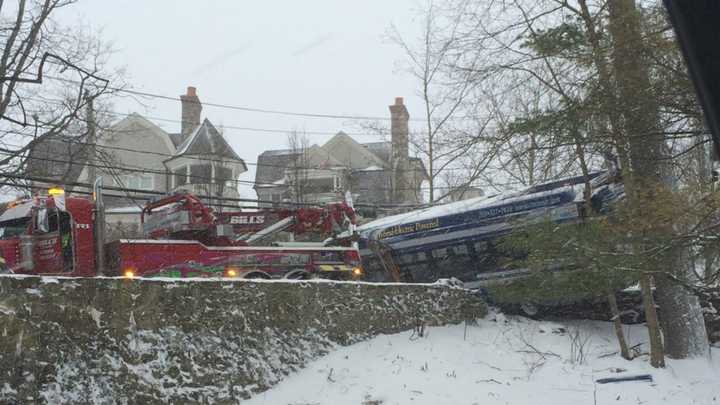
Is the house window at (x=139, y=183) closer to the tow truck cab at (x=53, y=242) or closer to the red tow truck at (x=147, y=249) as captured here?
the red tow truck at (x=147, y=249)

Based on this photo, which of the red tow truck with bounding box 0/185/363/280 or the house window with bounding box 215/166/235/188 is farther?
the house window with bounding box 215/166/235/188

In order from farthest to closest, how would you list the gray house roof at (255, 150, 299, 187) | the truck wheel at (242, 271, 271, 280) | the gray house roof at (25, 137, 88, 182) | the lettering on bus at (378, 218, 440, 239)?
1. the gray house roof at (255, 150, 299, 187)
2. the gray house roof at (25, 137, 88, 182)
3. the lettering on bus at (378, 218, 440, 239)
4. the truck wheel at (242, 271, 271, 280)

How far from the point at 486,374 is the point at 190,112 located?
30.9m

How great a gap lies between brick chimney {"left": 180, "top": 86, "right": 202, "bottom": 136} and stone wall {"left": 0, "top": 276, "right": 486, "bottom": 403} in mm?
28413

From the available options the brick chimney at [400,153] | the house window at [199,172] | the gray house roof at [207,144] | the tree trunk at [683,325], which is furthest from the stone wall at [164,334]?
the gray house roof at [207,144]

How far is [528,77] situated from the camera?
11680 mm

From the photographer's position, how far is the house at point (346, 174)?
103ft

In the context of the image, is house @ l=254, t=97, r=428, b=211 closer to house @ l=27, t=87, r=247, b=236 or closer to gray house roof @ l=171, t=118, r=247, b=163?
Answer: gray house roof @ l=171, t=118, r=247, b=163

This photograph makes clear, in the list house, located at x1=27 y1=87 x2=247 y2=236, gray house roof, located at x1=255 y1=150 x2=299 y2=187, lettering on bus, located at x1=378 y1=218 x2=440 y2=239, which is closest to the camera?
lettering on bus, located at x1=378 y1=218 x2=440 y2=239

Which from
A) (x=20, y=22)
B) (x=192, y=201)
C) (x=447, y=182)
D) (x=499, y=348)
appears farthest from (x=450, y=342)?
(x=447, y=182)

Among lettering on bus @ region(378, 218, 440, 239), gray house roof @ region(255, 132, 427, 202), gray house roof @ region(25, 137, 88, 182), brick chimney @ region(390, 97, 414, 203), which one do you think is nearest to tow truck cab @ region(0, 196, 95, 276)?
gray house roof @ region(25, 137, 88, 182)

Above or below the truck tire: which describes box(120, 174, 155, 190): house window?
above

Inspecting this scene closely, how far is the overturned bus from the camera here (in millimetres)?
12625

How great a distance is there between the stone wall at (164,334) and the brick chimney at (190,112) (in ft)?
93.2
